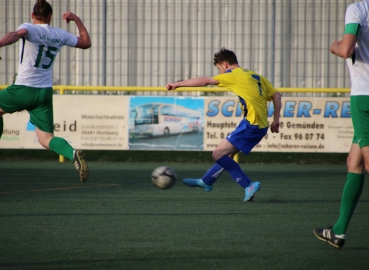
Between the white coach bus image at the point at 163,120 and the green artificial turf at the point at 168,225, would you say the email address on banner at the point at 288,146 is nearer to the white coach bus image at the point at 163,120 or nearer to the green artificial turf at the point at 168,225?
the white coach bus image at the point at 163,120

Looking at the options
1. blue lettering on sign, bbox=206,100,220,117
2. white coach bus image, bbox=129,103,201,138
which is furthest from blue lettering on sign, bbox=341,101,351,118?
white coach bus image, bbox=129,103,201,138

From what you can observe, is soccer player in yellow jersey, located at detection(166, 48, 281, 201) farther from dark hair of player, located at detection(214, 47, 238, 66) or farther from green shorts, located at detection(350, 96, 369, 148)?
green shorts, located at detection(350, 96, 369, 148)

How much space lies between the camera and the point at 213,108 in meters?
14.0

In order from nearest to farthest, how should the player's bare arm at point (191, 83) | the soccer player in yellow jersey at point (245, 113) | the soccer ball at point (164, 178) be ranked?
the player's bare arm at point (191, 83) → the soccer player in yellow jersey at point (245, 113) → the soccer ball at point (164, 178)

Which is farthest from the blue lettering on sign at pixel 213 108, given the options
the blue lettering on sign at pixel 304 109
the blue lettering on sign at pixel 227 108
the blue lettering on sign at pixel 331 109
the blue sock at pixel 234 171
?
the blue sock at pixel 234 171

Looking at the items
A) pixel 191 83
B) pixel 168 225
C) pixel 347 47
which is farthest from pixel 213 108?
pixel 347 47

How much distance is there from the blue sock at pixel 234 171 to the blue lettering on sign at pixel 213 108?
5.49m

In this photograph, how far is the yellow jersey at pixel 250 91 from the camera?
8.13 metres

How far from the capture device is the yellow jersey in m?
8.13

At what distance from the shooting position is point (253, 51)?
590 inches

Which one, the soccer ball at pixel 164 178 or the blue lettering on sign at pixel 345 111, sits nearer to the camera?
the soccer ball at pixel 164 178

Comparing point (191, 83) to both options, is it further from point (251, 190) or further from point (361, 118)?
point (361, 118)

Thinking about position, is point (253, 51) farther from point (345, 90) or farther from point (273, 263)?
point (273, 263)

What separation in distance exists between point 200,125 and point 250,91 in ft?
18.5
